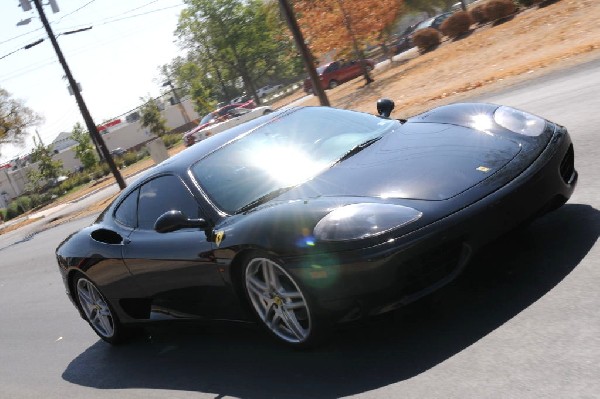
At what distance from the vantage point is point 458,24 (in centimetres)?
3400

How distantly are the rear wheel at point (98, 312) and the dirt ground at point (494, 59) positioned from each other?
37.9 feet

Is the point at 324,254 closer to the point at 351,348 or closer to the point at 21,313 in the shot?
the point at 351,348

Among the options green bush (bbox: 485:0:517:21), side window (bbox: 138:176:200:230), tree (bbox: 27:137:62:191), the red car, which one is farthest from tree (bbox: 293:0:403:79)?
tree (bbox: 27:137:62:191)

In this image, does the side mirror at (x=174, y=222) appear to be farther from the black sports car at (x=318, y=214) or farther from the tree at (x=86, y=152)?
the tree at (x=86, y=152)

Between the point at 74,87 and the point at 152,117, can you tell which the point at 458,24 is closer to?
the point at 74,87

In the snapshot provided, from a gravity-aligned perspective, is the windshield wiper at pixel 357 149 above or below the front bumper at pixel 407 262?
above

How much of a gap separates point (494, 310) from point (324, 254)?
39.7 inches

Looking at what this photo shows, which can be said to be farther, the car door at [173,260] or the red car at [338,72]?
the red car at [338,72]

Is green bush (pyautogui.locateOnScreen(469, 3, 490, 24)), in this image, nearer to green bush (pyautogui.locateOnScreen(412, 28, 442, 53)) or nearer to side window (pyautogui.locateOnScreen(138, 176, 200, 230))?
green bush (pyautogui.locateOnScreen(412, 28, 442, 53))

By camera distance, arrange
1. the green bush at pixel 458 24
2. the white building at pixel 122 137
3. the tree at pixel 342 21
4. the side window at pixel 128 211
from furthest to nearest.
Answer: the white building at pixel 122 137 < the green bush at pixel 458 24 < the tree at pixel 342 21 < the side window at pixel 128 211

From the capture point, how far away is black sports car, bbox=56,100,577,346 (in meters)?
3.91

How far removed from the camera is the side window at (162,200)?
512cm

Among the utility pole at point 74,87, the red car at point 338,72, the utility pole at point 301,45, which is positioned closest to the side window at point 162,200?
the utility pole at point 301,45

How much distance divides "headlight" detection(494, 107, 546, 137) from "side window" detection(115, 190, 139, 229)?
2.81 m
